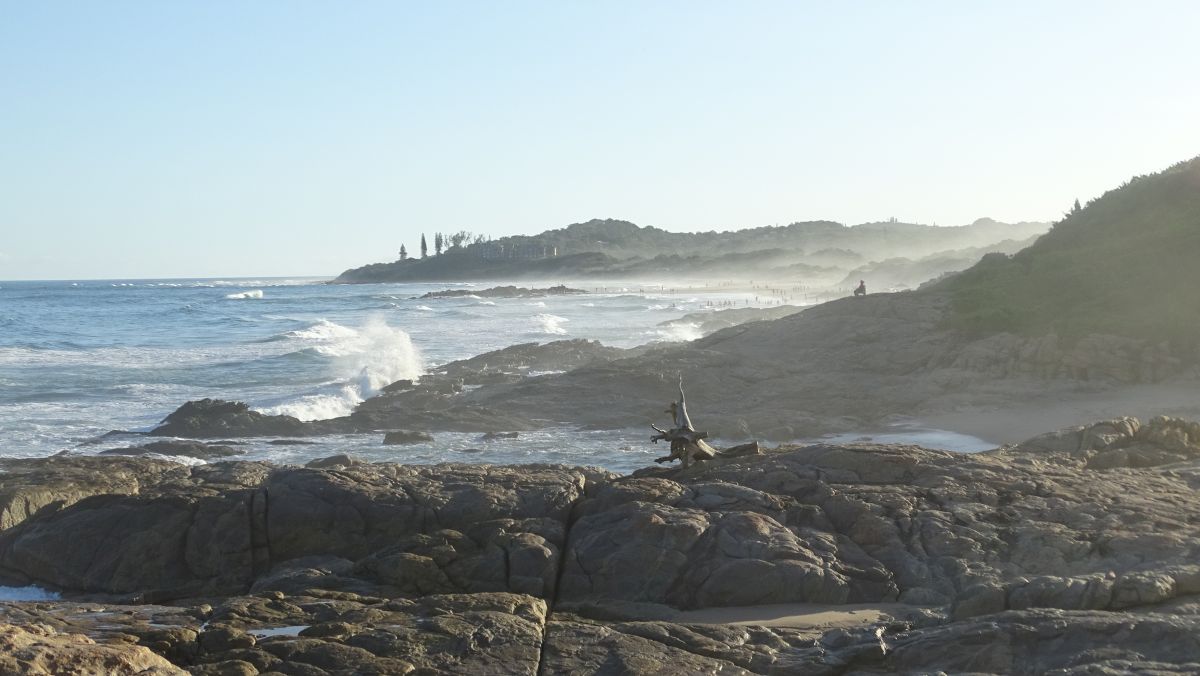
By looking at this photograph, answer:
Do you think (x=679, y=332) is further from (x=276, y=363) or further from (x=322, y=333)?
(x=276, y=363)

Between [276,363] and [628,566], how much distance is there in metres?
30.6

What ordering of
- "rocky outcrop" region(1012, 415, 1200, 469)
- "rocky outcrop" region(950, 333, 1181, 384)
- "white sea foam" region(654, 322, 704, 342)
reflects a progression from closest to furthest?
"rocky outcrop" region(1012, 415, 1200, 469) → "rocky outcrop" region(950, 333, 1181, 384) → "white sea foam" region(654, 322, 704, 342)

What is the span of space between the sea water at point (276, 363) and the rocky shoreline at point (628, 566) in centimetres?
674

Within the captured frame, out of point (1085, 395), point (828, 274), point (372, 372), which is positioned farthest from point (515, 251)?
point (1085, 395)

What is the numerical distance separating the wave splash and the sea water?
0.07 m

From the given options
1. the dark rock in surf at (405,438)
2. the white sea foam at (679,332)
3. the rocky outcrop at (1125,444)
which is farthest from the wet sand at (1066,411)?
the white sea foam at (679,332)

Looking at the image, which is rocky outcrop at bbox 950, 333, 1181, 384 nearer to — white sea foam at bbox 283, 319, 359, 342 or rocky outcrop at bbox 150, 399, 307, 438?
rocky outcrop at bbox 150, 399, 307, 438

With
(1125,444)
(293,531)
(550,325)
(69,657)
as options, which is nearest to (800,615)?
(293,531)

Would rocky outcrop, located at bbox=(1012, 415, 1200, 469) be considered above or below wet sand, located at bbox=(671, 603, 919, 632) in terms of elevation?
above

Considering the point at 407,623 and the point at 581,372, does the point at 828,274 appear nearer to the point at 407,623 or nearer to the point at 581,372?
the point at 581,372

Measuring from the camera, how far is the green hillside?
24109mm

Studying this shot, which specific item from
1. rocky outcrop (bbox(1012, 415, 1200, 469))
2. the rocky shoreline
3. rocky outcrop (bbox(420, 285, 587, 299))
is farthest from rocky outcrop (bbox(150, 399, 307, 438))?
rocky outcrop (bbox(420, 285, 587, 299))

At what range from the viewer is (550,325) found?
5353 cm

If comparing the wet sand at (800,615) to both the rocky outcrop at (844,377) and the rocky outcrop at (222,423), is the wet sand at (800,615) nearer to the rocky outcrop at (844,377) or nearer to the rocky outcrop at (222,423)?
the rocky outcrop at (844,377)
